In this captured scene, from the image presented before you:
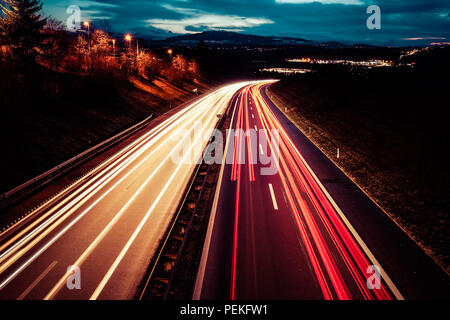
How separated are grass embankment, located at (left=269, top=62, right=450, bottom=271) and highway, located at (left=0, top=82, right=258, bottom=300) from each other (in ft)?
36.2

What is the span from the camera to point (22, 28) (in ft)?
128

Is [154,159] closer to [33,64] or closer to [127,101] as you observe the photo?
[127,101]

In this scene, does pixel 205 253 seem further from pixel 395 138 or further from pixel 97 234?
pixel 395 138

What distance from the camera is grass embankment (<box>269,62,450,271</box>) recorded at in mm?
12305

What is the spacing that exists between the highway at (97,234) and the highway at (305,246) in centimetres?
255

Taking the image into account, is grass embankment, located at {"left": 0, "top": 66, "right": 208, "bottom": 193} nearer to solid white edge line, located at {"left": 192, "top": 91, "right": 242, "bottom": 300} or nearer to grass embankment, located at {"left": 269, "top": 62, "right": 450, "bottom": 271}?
solid white edge line, located at {"left": 192, "top": 91, "right": 242, "bottom": 300}

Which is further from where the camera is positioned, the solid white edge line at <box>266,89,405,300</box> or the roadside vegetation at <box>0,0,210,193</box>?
the roadside vegetation at <box>0,0,210,193</box>

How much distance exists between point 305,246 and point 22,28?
165 feet

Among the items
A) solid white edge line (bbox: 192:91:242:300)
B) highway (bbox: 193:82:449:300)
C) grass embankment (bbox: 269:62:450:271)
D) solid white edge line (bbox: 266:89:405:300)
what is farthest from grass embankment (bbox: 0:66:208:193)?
grass embankment (bbox: 269:62:450:271)

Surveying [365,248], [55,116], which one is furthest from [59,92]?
[365,248]

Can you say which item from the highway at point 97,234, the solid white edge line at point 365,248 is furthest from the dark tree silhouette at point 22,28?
the solid white edge line at point 365,248

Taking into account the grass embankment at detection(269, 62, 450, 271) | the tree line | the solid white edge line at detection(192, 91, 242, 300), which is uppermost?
the tree line

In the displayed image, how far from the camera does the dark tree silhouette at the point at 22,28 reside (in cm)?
3878
